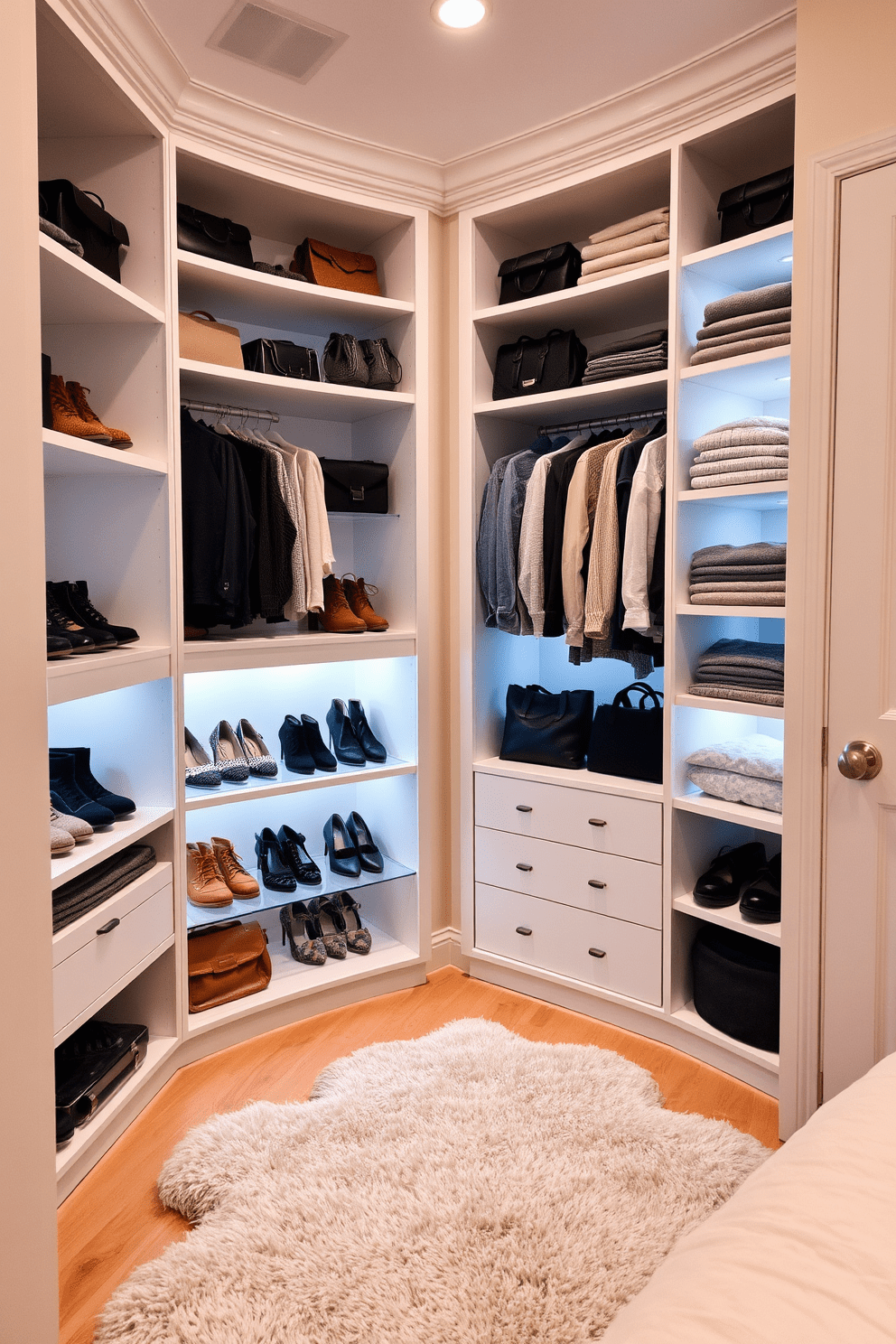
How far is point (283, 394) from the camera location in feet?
9.02

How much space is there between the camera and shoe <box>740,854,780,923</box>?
228 cm

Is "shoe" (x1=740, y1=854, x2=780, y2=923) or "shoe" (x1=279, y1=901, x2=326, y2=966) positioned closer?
"shoe" (x1=740, y1=854, x2=780, y2=923)

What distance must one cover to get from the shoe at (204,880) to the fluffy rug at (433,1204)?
2.02ft

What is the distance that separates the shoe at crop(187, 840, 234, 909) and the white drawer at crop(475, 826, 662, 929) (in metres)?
0.86

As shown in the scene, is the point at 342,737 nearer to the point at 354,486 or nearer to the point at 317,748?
the point at 317,748

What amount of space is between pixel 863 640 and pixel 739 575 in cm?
58

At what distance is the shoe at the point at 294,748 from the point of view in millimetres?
2852

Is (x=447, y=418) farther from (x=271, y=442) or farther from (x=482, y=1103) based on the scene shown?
(x=482, y=1103)

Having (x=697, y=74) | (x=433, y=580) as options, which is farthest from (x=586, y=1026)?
(x=697, y=74)

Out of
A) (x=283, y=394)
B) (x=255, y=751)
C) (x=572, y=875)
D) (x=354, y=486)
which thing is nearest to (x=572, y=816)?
(x=572, y=875)

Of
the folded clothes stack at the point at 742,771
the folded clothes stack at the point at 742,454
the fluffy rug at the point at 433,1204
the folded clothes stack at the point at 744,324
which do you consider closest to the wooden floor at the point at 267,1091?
the fluffy rug at the point at 433,1204

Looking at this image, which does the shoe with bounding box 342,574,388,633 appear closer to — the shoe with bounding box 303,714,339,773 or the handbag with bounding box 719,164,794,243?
the shoe with bounding box 303,714,339,773

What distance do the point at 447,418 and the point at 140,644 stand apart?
132 cm

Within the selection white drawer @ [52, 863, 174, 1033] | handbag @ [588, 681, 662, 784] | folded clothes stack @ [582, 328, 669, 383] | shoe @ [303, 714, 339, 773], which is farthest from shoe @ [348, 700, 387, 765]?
folded clothes stack @ [582, 328, 669, 383]
